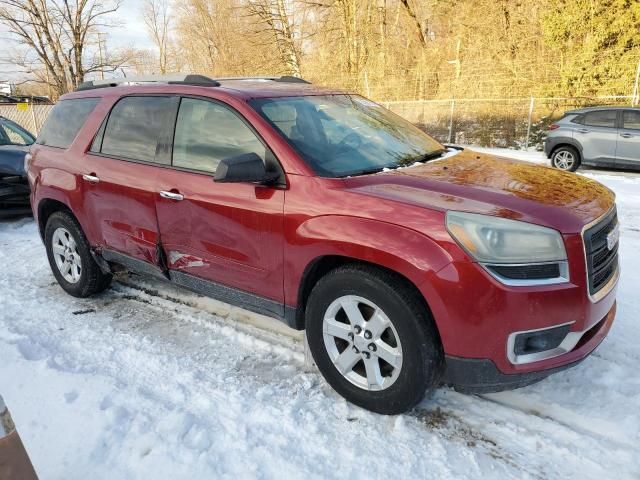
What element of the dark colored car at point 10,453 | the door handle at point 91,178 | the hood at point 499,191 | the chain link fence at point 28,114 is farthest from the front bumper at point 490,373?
the chain link fence at point 28,114

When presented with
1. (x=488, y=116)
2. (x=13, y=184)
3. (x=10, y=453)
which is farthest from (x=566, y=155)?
(x=10, y=453)

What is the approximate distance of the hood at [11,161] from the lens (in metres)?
7.09

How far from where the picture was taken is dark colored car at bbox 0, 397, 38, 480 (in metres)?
1.77

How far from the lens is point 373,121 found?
3635 mm

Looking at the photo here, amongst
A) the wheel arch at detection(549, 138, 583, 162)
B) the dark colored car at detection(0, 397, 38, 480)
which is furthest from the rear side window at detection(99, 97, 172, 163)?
the wheel arch at detection(549, 138, 583, 162)

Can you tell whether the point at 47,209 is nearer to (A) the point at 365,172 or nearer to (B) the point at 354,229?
(A) the point at 365,172

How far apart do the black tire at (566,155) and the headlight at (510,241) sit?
10.2 m

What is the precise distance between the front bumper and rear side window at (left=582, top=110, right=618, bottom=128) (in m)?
10.3

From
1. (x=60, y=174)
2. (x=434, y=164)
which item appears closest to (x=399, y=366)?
(x=434, y=164)

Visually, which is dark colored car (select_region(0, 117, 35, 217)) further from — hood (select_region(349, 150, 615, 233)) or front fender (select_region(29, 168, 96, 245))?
hood (select_region(349, 150, 615, 233))

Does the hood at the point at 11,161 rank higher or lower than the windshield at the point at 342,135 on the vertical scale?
lower

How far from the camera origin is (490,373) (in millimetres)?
2400

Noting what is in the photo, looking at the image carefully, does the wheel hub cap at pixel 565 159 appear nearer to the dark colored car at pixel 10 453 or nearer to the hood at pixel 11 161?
the hood at pixel 11 161

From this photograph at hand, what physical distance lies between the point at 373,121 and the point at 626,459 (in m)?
2.51
